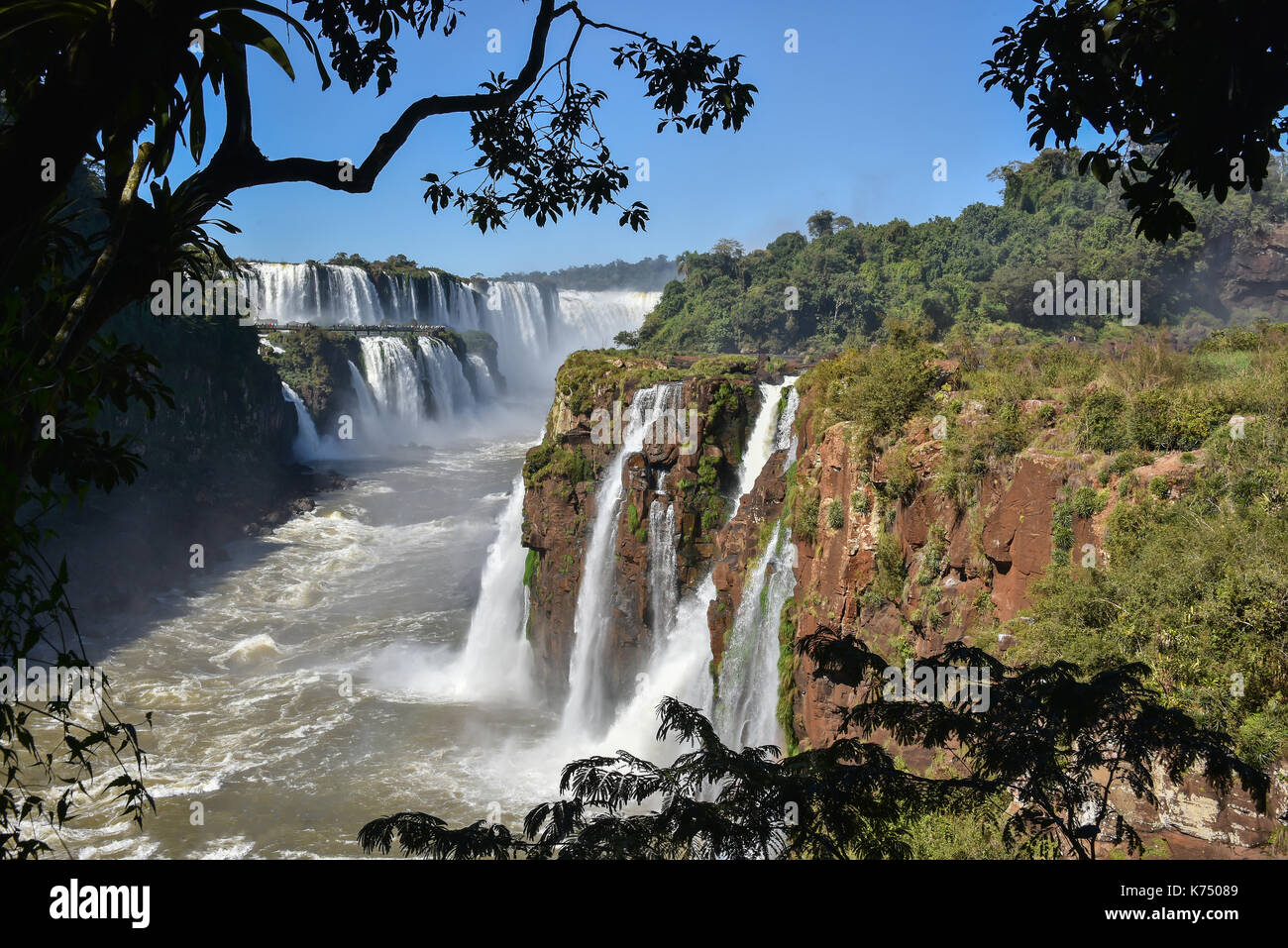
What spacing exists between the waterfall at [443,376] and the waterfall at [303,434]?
24.7 ft

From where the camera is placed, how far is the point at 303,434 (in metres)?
43.8

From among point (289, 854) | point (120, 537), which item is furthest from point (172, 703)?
point (120, 537)

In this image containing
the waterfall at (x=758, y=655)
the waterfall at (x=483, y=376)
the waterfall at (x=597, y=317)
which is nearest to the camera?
the waterfall at (x=758, y=655)

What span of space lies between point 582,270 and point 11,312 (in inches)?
3732

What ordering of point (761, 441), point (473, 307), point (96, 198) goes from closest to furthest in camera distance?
point (96, 198) → point (761, 441) → point (473, 307)

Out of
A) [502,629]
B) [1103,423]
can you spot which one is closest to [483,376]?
[502,629]

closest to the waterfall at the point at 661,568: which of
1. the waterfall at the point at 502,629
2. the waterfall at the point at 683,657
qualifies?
the waterfall at the point at 683,657

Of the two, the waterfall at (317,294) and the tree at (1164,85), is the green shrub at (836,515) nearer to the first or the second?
the tree at (1164,85)

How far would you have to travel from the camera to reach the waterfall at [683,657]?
56.3 feet

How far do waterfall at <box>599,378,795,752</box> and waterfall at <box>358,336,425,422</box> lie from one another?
33497 mm

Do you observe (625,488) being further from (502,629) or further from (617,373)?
(502,629)

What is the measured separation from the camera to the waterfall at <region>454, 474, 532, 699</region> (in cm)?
2198

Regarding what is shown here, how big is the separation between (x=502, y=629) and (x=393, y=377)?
28597mm
